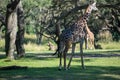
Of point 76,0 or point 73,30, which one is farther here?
point 76,0

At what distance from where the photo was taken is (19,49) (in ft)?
94.0

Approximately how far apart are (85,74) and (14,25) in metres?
11.3

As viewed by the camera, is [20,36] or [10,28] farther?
[20,36]

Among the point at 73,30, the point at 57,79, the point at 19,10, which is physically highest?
the point at 19,10

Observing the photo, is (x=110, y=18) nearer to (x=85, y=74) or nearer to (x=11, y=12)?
(x=11, y=12)

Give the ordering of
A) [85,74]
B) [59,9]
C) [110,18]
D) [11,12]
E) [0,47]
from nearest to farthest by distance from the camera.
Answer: [85,74] < [11,12] < [59,9] < [110,18] < [0,47]

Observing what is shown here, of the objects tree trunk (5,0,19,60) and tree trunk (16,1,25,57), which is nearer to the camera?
tree trunk (5,0,19,60)

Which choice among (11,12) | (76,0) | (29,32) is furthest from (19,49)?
(29,32)

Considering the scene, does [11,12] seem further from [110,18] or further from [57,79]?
[110,18]

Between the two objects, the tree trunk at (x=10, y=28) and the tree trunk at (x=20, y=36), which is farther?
the tree trunk at (x=20, y=36)

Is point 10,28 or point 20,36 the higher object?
point 10,28

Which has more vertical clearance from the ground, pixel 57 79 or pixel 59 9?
pixel 59 9

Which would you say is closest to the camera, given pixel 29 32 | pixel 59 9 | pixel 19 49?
pixel 19 49

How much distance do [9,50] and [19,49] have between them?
410 centimetres
